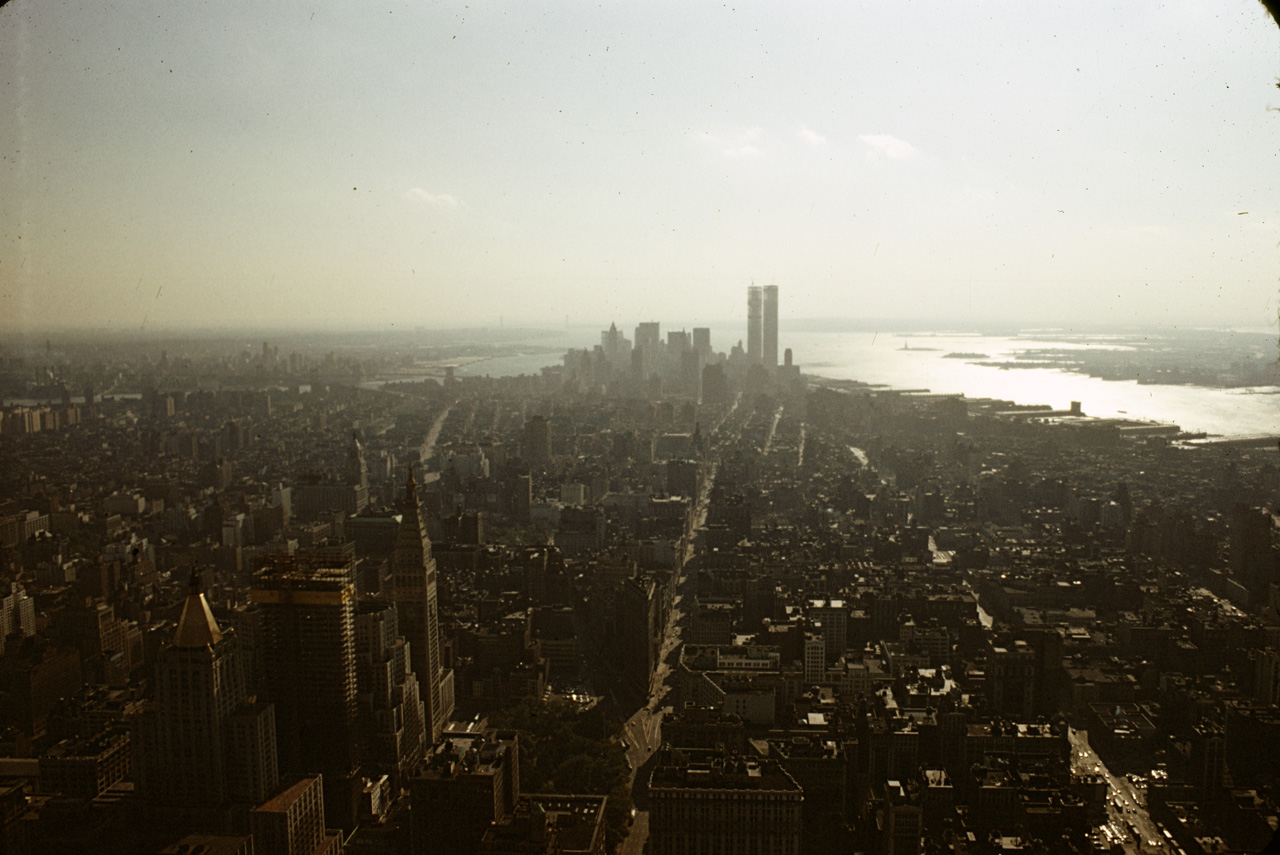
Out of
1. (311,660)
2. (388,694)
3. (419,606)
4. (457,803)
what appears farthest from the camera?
(419,606)

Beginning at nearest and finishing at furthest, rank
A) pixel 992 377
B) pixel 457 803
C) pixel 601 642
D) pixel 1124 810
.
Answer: pixel 457 803 → pixel 1124 810 → pixel 601 642 → pixel 992 377

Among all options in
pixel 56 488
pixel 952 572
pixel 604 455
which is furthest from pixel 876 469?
pixel 56 488

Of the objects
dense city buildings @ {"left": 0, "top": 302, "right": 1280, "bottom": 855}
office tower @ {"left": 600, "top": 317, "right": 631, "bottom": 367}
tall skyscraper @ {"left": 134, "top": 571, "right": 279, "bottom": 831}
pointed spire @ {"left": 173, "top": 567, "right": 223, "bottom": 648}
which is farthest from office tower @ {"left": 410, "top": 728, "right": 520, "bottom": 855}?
office tower @ {"left": 600, "top": 317, "right": 631, "bottom": 367}

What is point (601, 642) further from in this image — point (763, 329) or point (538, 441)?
point (763, 329)

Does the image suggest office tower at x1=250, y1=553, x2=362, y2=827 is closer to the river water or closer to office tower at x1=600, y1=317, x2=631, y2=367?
the river water

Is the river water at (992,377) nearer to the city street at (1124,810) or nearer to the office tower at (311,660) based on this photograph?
the city street at (1124,810)

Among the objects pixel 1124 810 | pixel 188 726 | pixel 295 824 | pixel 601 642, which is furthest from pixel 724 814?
pixel 601 642

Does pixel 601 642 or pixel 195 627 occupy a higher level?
pixel 195 627
